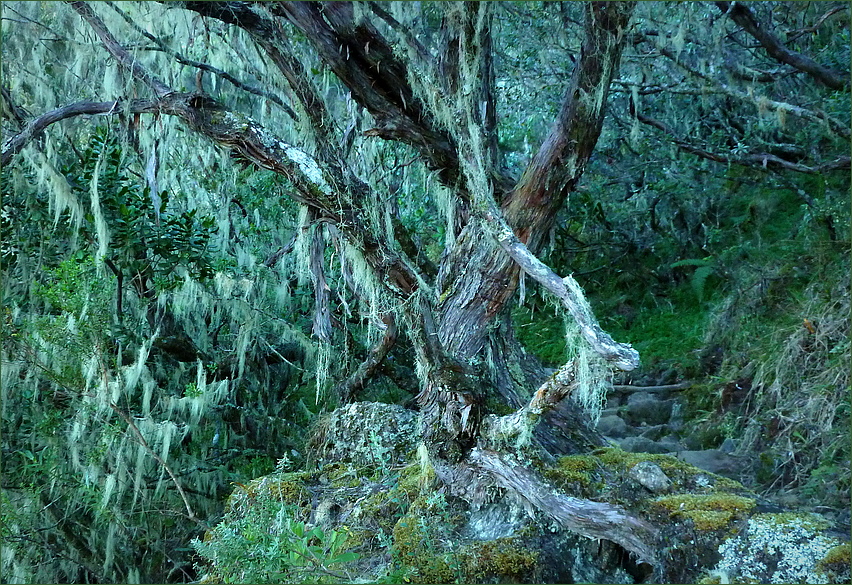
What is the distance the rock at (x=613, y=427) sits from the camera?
6.61 metres

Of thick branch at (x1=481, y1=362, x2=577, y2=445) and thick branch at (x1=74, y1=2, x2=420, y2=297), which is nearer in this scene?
thick branch at (x1=481, y1=362, x2=577, y2=445)

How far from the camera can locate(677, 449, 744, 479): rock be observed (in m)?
5.25

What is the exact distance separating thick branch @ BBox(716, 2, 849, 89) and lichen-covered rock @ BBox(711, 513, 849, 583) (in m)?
4.05

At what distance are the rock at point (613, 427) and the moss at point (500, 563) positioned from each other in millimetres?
2983

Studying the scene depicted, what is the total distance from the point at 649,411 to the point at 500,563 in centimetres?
372

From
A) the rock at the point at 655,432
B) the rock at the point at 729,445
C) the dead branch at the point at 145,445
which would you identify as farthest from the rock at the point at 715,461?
the dead branch at the point at 145,445

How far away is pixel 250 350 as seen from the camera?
6570 mm

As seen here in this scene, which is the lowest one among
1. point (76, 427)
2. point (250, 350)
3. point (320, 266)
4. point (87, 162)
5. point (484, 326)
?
point (76, 427)

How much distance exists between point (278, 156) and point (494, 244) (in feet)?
4.70

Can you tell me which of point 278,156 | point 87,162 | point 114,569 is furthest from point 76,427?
point 278,156

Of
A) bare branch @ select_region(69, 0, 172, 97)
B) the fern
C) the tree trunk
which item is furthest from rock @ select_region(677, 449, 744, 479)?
bare branch @ select_region(69, 0, 172, 97)

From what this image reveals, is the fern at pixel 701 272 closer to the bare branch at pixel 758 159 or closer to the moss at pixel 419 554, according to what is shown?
the bare branch at pixel 758 159

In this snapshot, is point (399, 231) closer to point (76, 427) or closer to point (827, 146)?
point (76, 427)

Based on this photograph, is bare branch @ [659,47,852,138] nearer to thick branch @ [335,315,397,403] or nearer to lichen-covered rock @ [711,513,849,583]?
thick branch @ [335,315,397,403]
